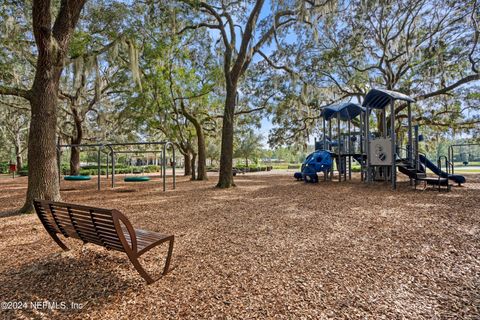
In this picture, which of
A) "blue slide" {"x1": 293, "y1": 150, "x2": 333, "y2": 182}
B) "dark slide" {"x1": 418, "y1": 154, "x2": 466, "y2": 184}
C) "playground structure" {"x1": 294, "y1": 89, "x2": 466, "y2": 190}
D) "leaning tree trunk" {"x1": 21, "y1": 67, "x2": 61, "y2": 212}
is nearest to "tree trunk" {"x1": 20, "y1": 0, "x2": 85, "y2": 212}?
"leaning tree trunk" {"x1": 21, "y1": 67, "x2": 61, "y2": 212}

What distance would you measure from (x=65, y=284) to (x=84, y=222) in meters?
0.61

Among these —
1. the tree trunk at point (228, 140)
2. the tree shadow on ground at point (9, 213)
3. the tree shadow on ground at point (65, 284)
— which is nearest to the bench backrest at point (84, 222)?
the tree shadow on ground at point (65, 284)

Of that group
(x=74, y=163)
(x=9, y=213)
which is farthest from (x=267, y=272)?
(x=74, y=163)

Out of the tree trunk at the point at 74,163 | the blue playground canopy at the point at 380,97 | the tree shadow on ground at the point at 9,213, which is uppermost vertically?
the blue playground canopy at the point at 380,97

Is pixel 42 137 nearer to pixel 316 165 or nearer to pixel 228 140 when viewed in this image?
pixel 228 140

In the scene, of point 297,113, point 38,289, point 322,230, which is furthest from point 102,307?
point 297,113

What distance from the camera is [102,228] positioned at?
2.28 metres

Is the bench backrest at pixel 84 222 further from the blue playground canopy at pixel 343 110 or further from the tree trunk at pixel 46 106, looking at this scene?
the blue playground canopy at pixel 343 110

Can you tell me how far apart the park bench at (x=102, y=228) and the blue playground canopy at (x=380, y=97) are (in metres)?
9.72

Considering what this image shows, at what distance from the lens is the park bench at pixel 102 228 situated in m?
2.16

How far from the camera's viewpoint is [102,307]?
2.04 m

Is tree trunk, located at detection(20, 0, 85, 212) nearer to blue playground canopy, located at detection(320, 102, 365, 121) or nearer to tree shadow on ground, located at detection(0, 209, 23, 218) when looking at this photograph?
tree shadow on ground, located at detection(0, 209, 23, 218)

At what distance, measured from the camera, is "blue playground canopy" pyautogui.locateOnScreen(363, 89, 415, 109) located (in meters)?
9.23

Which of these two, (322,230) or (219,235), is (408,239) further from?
(219,235)
